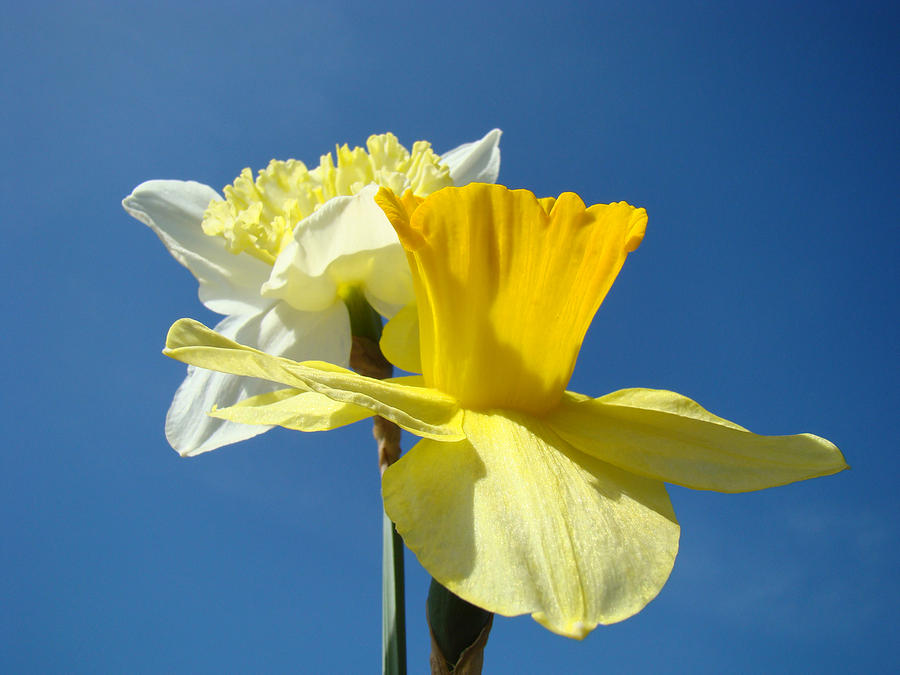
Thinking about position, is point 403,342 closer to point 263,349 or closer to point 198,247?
point 263,349

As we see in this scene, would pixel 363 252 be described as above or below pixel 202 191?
below

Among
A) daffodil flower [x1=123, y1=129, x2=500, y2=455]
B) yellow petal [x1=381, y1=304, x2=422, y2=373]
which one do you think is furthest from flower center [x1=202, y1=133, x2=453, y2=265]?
yellow petal [x1=381, y1=304, x2=422, y2=373]

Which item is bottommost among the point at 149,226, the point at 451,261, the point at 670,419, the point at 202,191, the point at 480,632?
the point at 480,632

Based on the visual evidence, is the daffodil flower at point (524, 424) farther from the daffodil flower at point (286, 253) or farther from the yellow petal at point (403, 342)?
the daffodil flower at point (286, 253)

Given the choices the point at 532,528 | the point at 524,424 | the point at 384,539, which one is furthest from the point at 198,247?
the point at 532,528

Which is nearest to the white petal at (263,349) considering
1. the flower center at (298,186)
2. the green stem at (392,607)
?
the flower center at (298,186)

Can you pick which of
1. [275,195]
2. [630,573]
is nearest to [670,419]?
[630,573]

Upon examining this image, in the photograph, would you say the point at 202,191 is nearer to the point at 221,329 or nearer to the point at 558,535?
the point at 221,329
